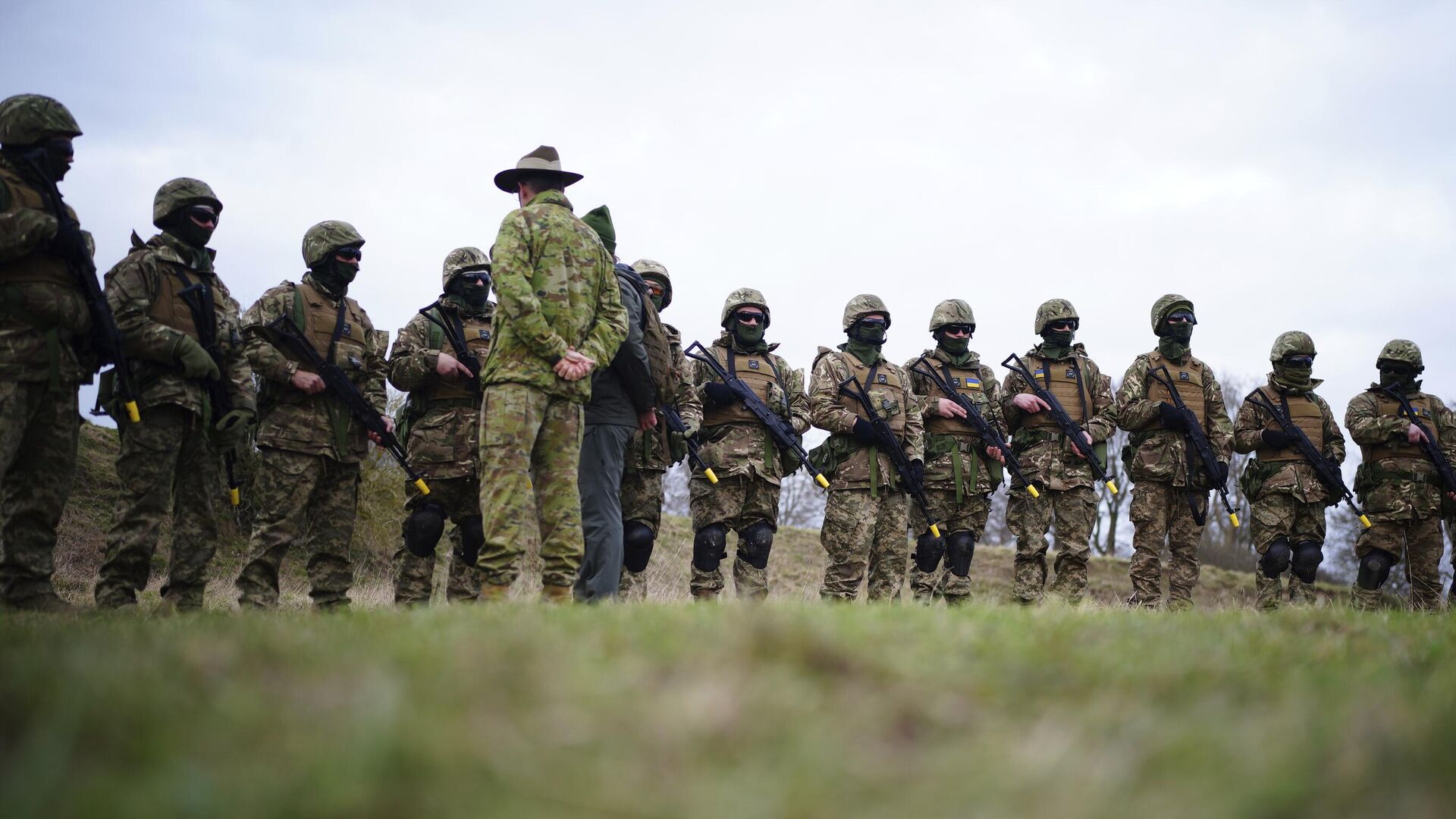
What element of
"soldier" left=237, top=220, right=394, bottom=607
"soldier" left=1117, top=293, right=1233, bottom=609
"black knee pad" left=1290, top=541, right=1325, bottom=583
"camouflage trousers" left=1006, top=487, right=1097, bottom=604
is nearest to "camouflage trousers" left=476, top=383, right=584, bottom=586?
"soldier" left=237, top=220, right=394, bottom=607

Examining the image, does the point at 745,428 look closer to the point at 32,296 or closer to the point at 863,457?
the point at 863,457

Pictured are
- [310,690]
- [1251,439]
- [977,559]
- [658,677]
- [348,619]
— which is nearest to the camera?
[310,690]

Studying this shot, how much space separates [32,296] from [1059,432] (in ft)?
29.4

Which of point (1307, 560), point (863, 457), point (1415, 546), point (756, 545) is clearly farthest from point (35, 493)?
point (1415, 546)

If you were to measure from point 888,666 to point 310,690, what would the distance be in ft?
4.40

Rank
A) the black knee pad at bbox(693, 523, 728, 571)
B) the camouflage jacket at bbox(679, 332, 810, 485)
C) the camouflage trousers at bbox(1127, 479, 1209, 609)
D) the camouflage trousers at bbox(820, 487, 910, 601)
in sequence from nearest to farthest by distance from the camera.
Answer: the black knee pad at bbox(693, 523, 728, 571)
the camouflage jacket at bbox(679, 332, 810, 485)
the camouflage trousers at bbox(820, 487, 910, 601)
the camouflage trousers at bbox(1127, 479, 1209, 609)

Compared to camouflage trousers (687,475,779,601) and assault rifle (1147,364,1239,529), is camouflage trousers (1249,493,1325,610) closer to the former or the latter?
assault rifle (1147,364,1239,529)

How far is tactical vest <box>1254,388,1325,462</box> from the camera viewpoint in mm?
10578

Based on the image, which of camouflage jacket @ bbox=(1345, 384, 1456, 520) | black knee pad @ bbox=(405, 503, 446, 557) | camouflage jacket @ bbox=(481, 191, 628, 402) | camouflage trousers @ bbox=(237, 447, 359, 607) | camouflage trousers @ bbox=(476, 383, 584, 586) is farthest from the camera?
camouflage jacket @ bbox=(1345, 384, 1456, 520)

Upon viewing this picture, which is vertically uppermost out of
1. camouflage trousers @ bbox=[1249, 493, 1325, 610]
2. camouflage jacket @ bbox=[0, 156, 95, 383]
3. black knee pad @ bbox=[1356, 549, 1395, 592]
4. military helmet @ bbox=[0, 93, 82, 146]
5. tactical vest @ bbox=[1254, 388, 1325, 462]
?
military helmet @ bbox=[0, 93, 82, 146]

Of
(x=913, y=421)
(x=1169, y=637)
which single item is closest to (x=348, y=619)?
(x=1169, y=637)

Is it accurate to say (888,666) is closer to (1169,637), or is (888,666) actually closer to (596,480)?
(1169,637)

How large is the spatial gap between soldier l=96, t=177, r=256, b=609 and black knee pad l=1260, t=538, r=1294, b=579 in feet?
32.8

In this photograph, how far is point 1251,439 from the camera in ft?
35.1
